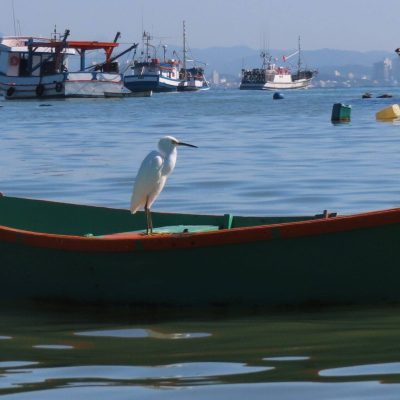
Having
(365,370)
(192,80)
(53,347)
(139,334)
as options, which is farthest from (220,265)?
(192,80)

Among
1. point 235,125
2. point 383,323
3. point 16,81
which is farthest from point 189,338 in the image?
point 16,81

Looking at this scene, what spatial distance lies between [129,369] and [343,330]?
1.55m

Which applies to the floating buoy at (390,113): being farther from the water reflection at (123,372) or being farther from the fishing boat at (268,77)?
the fishing boat at (268,77)

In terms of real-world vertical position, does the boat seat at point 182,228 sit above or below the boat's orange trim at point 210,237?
below

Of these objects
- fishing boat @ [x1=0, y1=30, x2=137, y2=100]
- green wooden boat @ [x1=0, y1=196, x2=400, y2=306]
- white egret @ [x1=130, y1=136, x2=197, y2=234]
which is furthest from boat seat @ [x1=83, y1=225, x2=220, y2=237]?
fishing boat @ [x1=0, y1=30, x2=137, y2=100]

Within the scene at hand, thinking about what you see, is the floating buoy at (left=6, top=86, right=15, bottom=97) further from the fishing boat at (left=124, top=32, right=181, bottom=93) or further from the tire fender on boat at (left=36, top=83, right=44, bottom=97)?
the fishing boat at (left=124, top=32, right=181, bottom=93)

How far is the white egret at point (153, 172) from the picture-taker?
31.1 ft

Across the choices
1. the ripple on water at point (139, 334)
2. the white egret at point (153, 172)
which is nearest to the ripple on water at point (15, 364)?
the ripple on water at point (139, 334)

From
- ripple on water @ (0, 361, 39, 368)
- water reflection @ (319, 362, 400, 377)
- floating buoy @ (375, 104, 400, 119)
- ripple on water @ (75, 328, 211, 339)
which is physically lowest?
floating buoy @ (375, 104, 400, 119)

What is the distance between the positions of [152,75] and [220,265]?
108701 millimetres

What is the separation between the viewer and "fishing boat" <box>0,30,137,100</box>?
71.7m

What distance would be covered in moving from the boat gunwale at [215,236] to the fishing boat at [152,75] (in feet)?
342

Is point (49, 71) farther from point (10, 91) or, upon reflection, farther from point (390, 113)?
point (390, 113)

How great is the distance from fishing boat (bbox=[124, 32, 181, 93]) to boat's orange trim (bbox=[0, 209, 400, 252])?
104 metres
